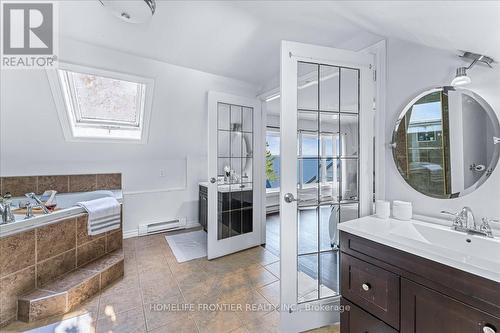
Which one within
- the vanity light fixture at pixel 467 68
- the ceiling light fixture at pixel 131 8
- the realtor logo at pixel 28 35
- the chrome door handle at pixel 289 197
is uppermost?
the realtor logo at pixel 28 35

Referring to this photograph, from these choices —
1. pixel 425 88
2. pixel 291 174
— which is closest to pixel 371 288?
pixel 291 174

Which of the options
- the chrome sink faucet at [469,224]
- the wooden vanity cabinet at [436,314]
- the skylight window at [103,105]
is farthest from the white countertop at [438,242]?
the skylight window at [103,105]

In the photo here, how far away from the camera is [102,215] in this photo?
2.40 meters

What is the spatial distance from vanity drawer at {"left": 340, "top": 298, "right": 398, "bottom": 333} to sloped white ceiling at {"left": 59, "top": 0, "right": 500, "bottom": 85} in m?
1.55

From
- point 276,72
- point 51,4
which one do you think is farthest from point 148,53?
point 276,72

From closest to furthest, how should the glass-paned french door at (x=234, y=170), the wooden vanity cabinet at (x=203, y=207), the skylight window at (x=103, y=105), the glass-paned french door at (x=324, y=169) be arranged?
the glass-paned french door at (x=324, y=169) → the skylight window at (x=103, y=105) → the glass-paned french door at (x=234, y=170) → the wooden vanity cabinet at (x=203, y=207)

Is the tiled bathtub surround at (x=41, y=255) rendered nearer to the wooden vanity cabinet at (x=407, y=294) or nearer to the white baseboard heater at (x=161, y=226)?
the white baseboard heater at (x=161, y=226)

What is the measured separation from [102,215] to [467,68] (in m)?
3.28

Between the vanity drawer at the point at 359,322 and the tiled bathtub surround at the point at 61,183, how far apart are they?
339 centimetres

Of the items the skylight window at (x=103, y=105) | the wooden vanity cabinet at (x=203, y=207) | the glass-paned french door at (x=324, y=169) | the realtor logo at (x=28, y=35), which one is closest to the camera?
the glass-paned french door at (x=324, y=169)

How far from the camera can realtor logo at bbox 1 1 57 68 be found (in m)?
1.74

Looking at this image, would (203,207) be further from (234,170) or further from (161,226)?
(234,170)

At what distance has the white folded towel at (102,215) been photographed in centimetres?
229

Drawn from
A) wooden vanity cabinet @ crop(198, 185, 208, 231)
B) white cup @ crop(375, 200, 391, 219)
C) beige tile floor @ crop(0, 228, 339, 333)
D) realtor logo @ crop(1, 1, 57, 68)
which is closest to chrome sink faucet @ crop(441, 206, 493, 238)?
white cup @ crop(375, 200, 391, 219)
